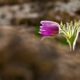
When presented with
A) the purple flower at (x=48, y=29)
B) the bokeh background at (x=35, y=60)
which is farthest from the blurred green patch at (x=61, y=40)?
the purple flower at (x=48, y=29)

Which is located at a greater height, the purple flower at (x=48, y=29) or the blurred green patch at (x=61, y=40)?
the purple flower at (x=48, y=29)

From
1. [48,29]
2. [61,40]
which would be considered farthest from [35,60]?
[61,40]

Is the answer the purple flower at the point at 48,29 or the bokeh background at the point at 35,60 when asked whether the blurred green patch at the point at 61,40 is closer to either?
the bokeh background at the point at 35,60

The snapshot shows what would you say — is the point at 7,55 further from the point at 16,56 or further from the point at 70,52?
the point at 70,52

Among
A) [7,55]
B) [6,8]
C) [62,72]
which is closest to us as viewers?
[62,72]

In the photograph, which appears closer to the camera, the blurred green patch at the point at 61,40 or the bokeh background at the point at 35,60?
the bokeh background at the point at 35,60

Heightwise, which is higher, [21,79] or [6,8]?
[21,79]

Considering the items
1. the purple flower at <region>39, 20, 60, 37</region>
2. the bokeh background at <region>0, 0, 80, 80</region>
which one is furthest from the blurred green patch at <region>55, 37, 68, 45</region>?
the purple flower at <region>39, 20, 60, 37</region>

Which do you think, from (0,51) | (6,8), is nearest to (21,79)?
(0,51)

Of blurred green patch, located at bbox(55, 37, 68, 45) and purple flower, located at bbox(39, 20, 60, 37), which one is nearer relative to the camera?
purple flower, located at bbox(39, 20, 60, 37)

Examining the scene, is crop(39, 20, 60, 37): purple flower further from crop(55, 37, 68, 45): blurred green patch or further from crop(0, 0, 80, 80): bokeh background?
crop(55, 37, 68, 45): blurred green patch

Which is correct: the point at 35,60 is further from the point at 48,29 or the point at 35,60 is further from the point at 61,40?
the point at 61,40
